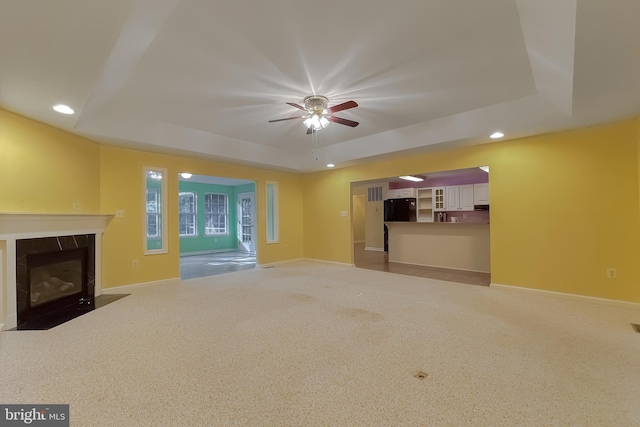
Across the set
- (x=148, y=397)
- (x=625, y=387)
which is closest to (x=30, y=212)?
(x=148, y=397)

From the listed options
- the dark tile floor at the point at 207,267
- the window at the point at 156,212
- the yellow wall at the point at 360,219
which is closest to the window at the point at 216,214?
the dark tile floor at the point at 207,267

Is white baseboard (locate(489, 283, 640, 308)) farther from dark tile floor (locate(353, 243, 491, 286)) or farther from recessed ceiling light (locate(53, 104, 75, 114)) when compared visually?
recessed ceiling light (locate(53, 104, 75, 114))

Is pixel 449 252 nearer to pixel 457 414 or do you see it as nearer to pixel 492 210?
pixel 492 210

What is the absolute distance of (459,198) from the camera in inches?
272

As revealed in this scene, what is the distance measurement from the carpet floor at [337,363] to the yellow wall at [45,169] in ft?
5.08

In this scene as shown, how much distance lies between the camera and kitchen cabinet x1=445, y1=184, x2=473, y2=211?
22.2 feet

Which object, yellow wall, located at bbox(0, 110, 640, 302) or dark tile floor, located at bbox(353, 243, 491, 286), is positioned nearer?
yellow wall, located at bbox(0, 110, 640, 302)

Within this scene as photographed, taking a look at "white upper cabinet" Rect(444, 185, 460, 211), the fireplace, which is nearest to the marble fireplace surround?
the fireplace

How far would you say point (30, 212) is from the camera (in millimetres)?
3289

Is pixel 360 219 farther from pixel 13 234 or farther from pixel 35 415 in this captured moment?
pixel 35 415

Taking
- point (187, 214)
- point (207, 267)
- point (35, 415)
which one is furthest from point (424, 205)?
point (35, 415)

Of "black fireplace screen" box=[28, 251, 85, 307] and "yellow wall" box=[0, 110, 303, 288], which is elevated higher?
"yellow wall" box=[0, 110, 303, 288]

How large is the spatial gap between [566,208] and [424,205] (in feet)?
12.6

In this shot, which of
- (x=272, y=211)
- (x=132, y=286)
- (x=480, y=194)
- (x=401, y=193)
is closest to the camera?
(x=132, y=286)
